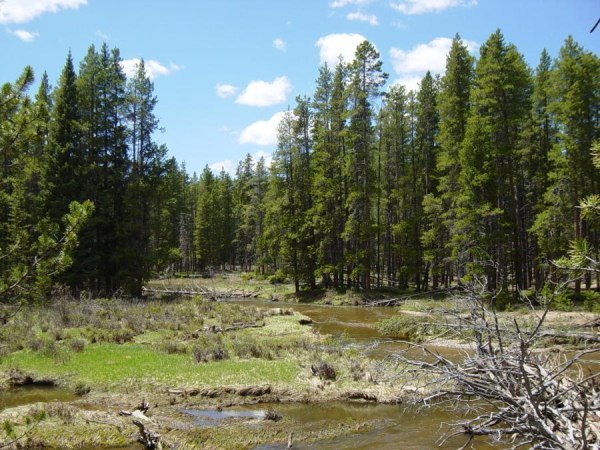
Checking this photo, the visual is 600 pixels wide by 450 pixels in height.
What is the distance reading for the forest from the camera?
29500 mm

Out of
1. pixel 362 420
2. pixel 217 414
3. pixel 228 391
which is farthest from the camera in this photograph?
pixel 228 391

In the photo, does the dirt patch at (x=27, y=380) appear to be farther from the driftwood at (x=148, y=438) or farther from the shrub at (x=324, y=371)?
the shrub at (x=324, y=371)

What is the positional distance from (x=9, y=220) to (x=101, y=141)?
339 inches

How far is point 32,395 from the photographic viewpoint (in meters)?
12.7

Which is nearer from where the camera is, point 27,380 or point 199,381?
point 199,381

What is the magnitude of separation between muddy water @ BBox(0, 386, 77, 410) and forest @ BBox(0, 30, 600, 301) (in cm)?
1069

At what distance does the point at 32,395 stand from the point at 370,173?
102 feet

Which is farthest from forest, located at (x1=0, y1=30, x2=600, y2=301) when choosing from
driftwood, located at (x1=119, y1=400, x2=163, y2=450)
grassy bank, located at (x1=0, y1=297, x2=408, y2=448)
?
driftwood, located at (x1=119, y1=400, x2=163, y2=450)

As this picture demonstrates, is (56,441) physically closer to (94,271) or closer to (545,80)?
(94,271)

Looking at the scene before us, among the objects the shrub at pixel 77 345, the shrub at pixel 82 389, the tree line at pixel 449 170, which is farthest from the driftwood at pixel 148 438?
A: the tree line at pixel 449 170

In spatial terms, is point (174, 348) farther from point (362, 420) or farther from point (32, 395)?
point (362, 420)

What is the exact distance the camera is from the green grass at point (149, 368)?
1362 centimetres

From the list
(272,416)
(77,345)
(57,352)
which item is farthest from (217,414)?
(77,345)

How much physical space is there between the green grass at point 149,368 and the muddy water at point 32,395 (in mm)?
673
